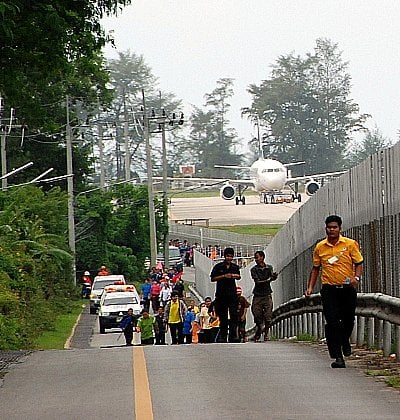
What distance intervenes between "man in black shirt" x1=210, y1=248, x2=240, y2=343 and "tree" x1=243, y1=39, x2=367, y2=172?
121966mm

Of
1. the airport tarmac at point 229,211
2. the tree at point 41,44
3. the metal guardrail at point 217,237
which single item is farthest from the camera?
the airport tarmac at point 229,211

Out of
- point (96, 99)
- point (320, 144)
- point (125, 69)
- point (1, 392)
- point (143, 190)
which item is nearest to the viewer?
point (1, 392)

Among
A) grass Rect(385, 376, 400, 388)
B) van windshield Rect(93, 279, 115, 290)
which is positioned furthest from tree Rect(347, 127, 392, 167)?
grass Rect(385, 376, 400, 388)

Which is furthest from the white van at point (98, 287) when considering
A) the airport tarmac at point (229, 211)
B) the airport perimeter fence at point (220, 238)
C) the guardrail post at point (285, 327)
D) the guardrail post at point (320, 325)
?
the airport tarmac at point (229, 211)

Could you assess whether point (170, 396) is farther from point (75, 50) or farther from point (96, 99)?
point (96, 99)

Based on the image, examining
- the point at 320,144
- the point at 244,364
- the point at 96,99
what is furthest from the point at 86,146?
the point at 320,144

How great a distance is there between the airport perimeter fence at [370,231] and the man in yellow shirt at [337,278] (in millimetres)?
605

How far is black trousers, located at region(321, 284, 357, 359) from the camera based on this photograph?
603 inches

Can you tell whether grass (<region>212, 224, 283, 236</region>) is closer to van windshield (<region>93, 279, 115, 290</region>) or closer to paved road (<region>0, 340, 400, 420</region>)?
van windshield (<region>93, 279, 115, 290</region>)

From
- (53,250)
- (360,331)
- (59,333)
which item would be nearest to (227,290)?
(360,331)

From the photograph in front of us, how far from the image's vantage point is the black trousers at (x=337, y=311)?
1531cm

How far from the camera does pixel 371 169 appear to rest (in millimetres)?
19562

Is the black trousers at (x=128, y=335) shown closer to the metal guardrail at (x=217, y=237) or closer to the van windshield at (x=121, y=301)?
the van windshield at (x=121, y=301)

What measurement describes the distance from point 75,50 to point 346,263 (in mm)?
7398
